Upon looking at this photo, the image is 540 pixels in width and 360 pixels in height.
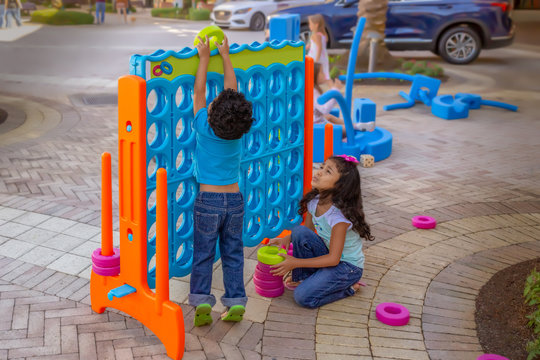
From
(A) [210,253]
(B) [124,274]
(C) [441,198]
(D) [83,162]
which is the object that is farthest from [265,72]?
(D) [83,162]

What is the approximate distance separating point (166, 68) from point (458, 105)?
284 inches

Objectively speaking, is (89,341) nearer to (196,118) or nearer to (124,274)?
(124,274)

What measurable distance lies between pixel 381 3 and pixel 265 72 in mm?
10202

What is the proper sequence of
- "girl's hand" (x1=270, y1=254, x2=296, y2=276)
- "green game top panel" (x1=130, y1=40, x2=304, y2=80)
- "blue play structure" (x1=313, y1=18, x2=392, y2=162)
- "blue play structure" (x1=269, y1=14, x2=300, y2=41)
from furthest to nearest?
"blue play structure" (x1=313, y1=18, x2=392, y2=162)
"blue play structure" (x1=269, y1=14, x2=300, y2=41)
"girl's hand" (x1=270, y1=254, x2=296, y2=276)
"green game top panel" (x1=130, y1=40, x2=304, y2=80)

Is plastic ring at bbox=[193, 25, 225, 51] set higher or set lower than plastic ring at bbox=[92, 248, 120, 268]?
higher

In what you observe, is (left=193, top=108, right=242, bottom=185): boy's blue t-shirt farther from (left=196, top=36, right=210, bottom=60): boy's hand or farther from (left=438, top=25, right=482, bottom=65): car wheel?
(left=438, top=25, right=482, bottom=65): car wheel

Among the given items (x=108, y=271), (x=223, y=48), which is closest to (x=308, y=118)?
(x=223, y=48)

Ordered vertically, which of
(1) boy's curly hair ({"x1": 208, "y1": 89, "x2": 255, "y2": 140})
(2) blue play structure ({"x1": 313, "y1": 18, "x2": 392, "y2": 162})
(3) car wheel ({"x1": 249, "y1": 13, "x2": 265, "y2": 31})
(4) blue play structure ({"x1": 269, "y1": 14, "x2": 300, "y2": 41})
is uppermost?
(3) car wheel ({"x1": 249, "y1": 13, "x2": 265, "y2": 31})

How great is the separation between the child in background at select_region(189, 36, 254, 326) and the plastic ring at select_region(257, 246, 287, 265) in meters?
0.23

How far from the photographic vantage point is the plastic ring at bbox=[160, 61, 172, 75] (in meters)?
3.68

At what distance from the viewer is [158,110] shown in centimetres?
381

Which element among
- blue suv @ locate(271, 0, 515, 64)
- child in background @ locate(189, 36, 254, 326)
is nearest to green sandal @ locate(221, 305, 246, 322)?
child in background @ locate(189, 36, 254, 326)

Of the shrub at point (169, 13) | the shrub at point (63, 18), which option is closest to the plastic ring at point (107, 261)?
the shrub at point (63, 18)

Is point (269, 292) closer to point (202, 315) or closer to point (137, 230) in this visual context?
point (202, 315)
